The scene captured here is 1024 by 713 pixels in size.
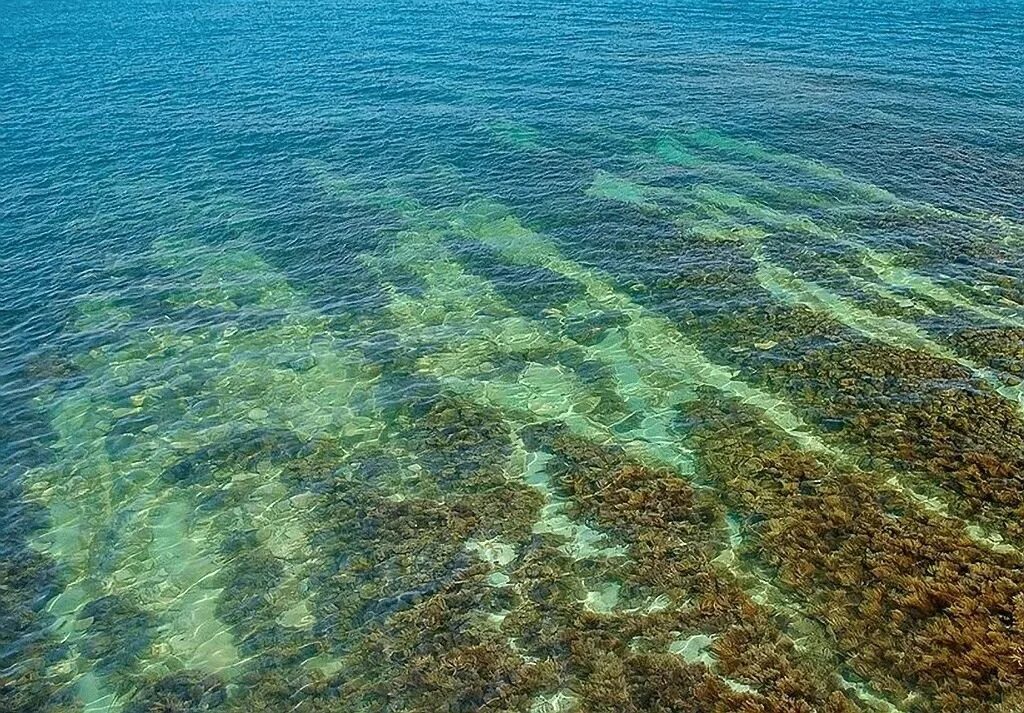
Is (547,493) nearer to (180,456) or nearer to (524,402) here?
(524,402)

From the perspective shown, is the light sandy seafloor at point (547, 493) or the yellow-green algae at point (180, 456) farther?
the yellow-green algae at point (180, 456)

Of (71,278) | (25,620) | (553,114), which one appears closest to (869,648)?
(25,620)

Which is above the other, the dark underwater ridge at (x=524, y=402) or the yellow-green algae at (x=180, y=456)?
the dark underwater ridge at (x=524, y=402)

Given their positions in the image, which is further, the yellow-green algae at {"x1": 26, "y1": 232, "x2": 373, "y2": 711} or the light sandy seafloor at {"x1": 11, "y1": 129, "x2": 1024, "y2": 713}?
the yellow-green algae at {"x1": 26, "y1": 232, "x2": 373, "y2": 711}

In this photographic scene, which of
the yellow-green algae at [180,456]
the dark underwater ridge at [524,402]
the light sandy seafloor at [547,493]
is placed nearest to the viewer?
the light sandy seafloor at [547,493]

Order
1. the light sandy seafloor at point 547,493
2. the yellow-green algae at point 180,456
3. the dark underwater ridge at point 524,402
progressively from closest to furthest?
1. the light sandy seafloor at point 547,493
2. the dark underwater ridge at point 524,402
3. the yellow-green algae at point 180,456

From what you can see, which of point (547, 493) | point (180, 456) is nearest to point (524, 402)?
point (547, 493)

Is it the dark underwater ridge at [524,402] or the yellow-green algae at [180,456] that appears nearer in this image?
the dark underwater ridge at [524,402]

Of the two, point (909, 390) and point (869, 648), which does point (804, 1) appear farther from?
point (869, 648)
